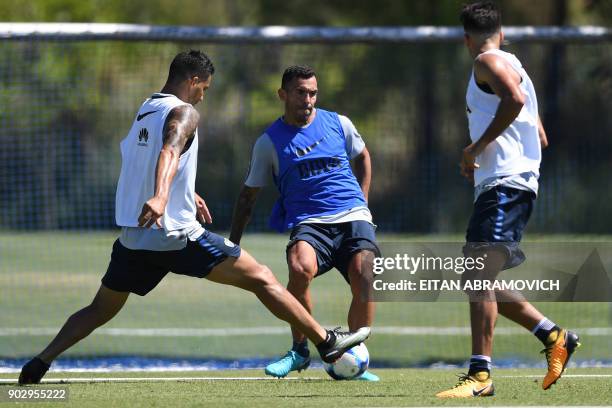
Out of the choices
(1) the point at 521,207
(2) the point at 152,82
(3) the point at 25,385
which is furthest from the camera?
(2) the point at 152,82

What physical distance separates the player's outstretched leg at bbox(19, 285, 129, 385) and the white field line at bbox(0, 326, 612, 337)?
3657 millimetres

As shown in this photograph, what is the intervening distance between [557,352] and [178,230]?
234 centimetres

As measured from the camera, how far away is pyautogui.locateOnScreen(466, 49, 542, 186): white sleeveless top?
743 cm

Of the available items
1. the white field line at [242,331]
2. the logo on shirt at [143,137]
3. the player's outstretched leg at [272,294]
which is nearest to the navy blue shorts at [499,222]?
the player's outstretched leg at [272,294]

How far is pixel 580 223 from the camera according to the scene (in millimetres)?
12570

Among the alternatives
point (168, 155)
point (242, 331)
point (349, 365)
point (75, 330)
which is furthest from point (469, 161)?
point (242, 331)

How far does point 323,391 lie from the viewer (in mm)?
7812

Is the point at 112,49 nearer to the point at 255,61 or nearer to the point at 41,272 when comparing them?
the point at 255,61

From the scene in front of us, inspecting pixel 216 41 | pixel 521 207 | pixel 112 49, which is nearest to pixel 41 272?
pixel 112 49

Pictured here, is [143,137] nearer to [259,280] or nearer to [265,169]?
[259,280]

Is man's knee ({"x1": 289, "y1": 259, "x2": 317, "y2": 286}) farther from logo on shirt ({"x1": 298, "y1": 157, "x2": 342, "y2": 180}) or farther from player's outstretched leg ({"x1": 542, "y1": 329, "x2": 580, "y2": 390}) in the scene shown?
player's outstretched leg ({"x1": 542, "y1": 329, "x2": 580, "y2": 390})

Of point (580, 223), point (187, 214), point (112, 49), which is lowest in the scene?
point (580, 223)

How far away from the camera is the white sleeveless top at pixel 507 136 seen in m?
7.43

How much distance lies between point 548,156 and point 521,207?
5.57 metres
